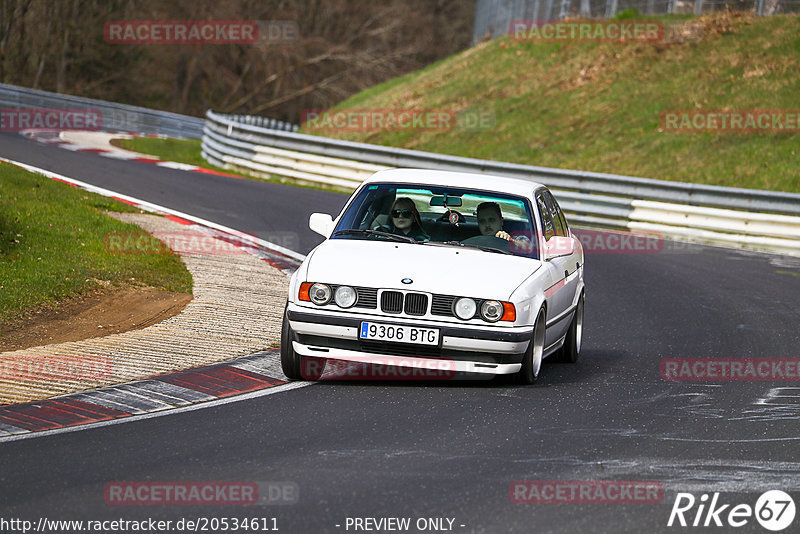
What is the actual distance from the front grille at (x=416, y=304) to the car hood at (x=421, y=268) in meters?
0.05

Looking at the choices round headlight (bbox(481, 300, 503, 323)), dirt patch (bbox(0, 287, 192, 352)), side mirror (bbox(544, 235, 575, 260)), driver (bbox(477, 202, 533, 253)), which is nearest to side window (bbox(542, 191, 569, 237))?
side mirror (bbox(544, 235, 575, 260))

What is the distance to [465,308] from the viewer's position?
7.94 metres

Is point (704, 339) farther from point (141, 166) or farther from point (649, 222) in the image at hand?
point (141, 166)

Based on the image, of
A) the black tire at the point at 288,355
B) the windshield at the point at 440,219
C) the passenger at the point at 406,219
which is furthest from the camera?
the passenger at the point at 406,219

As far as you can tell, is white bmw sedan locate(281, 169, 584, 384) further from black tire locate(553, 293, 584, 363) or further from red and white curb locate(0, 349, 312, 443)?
black tire locate(553, 293, 584, 363)

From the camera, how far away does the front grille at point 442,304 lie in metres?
7.92

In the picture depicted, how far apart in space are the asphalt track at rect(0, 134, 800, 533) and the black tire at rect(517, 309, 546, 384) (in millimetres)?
154

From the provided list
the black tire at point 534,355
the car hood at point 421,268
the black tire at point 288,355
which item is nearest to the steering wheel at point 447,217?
the car hood at point 421,268

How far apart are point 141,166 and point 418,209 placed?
15864 mm

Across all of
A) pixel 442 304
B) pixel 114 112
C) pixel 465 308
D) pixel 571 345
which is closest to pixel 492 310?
pixel 465 308

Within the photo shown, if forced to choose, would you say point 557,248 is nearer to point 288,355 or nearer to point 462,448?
point 288,355

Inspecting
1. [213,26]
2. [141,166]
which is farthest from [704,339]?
[213,26]

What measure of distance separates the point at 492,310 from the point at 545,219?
187 centimetres

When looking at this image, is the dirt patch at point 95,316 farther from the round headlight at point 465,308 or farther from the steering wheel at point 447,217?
the round headlight at point 465,308
